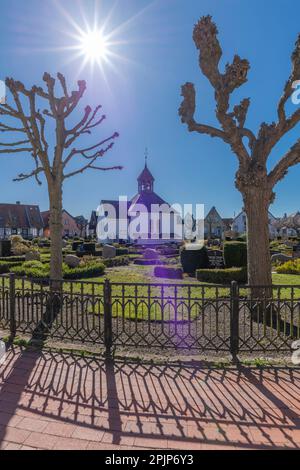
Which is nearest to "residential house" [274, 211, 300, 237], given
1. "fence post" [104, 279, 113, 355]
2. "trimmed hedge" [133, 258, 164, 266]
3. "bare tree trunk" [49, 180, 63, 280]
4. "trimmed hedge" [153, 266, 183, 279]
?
"trimmed hedge" [133, 258, 164, 266]

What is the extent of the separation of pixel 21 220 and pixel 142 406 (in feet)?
199

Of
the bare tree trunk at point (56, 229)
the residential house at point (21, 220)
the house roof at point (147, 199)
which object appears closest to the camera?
the bare tree trunk at point (56, 229)

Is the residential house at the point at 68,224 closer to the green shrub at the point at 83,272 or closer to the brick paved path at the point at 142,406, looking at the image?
the green shrub at the point at 83,272

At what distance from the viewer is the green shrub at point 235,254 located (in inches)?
521

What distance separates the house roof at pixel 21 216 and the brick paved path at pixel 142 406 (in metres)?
55.9

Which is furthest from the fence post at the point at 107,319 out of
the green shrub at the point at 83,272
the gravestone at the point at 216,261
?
the gravestone at the point at 216,261

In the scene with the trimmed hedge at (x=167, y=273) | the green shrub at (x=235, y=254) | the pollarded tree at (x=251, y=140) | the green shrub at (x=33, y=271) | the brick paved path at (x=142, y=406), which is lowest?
the brick paved path at (x=142, y=406)

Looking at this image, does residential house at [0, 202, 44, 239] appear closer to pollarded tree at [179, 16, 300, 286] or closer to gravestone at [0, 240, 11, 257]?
→ gravestone at [0, 240, 11, 257]

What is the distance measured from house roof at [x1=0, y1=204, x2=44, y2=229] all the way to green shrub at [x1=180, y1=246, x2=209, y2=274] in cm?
4830

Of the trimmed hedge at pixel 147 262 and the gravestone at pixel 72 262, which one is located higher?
the gravestone at pixel 72 262

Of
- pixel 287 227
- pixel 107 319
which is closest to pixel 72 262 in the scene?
pixel 107 319

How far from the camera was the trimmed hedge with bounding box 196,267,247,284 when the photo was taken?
10.9 metres

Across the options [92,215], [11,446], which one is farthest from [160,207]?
[11,446]
